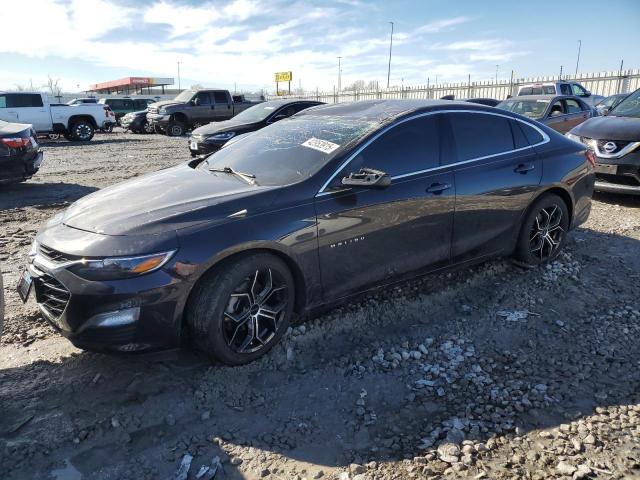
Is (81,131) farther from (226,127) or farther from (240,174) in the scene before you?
→ (240,174)

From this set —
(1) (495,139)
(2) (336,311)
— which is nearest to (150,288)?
(2) (336,311)

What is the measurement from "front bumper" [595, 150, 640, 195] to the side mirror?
511cm

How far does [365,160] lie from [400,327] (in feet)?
4.15

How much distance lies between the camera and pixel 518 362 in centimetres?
321

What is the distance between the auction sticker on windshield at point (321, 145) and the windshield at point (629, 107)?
6.29 metres

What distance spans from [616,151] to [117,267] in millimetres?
6854

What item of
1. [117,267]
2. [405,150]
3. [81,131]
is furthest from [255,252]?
[81,131]

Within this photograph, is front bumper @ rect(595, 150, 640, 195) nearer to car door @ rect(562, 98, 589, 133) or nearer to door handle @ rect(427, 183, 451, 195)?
door handle @ rect(427, 183, 451, 195)

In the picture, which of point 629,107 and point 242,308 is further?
point 629,107

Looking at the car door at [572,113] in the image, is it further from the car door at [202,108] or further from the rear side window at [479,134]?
the car door at [202,108]

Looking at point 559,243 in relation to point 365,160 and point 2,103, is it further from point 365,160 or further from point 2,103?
point 2,103

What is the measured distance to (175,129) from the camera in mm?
20656

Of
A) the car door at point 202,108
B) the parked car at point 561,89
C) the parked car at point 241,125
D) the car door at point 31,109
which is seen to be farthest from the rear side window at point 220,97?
the parked car at point 561,89

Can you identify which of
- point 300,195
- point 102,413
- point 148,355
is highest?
point 300,195
